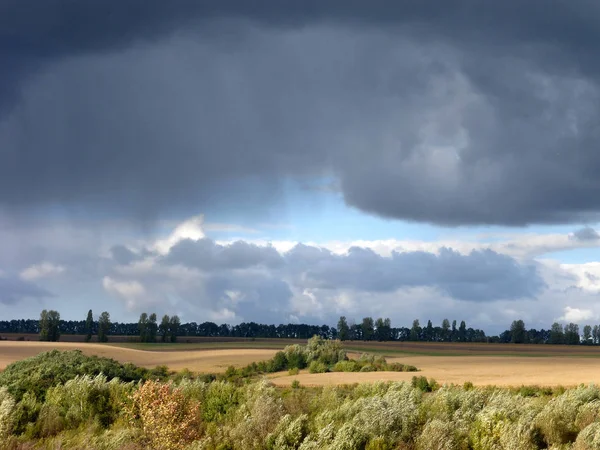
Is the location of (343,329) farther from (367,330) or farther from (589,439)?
(589,439)

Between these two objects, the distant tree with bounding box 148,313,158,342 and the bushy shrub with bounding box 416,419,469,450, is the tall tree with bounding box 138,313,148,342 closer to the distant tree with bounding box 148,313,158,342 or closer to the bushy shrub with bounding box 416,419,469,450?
the distant tree with bounding box 148,313,158,342

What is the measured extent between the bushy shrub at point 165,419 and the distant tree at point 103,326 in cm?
12711

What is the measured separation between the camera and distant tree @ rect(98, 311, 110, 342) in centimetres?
15035

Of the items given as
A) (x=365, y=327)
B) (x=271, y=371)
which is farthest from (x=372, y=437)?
(x=365, y=327)

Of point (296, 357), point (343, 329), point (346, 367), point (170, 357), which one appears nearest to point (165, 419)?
point (346, 367)

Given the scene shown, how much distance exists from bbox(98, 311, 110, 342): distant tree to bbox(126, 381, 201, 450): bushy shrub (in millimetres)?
127111

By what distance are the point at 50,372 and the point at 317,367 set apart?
37556 mm

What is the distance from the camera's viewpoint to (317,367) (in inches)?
2896

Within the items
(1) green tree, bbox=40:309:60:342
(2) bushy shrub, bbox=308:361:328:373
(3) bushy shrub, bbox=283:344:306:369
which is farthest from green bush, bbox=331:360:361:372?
(1) green tree, bbox=40:309:60:342

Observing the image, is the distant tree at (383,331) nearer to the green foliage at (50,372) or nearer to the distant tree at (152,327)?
the distant tree at (152,327)

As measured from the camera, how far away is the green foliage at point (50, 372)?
37125 millimetres

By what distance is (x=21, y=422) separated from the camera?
30375 millimetres

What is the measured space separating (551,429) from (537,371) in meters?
47.8

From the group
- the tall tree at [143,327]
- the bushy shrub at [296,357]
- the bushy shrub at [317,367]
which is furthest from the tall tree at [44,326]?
the bushy shrub at [317,367]
